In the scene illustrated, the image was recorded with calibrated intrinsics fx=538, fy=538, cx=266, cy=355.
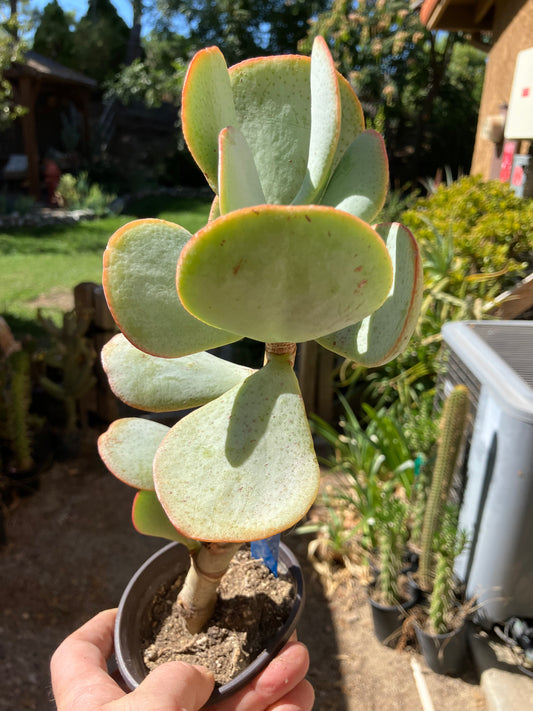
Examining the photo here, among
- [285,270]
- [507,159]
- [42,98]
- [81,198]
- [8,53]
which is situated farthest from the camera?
[42,98]

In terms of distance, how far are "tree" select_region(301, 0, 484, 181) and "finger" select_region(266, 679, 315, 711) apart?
756 centimetres

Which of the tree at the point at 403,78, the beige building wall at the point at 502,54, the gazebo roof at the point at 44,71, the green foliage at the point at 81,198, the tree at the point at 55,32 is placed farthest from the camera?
the tree at the point at 55,32

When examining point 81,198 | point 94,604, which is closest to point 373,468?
point 94,604

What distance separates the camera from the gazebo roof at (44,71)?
11.3 meters

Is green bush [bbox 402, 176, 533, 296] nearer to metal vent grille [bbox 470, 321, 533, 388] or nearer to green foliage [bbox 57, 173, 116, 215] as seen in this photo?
metal vent grille [bbox 470, 321, 533, 388]

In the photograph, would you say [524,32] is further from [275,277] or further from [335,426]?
[275,277]

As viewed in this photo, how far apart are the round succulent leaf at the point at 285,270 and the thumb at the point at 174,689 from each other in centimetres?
43

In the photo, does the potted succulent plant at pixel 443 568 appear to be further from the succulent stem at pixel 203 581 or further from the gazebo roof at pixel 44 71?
the gazebo roof at pixel 44 71

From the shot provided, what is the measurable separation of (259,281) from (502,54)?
566cm

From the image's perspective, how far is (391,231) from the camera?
570mm

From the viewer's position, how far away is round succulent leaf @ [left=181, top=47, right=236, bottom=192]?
535mm

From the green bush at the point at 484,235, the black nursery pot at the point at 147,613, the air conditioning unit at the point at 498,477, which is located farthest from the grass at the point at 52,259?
the black nursery pot at the point at 147,613

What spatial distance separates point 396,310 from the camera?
0.55m

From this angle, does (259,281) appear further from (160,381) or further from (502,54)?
(502,54)
